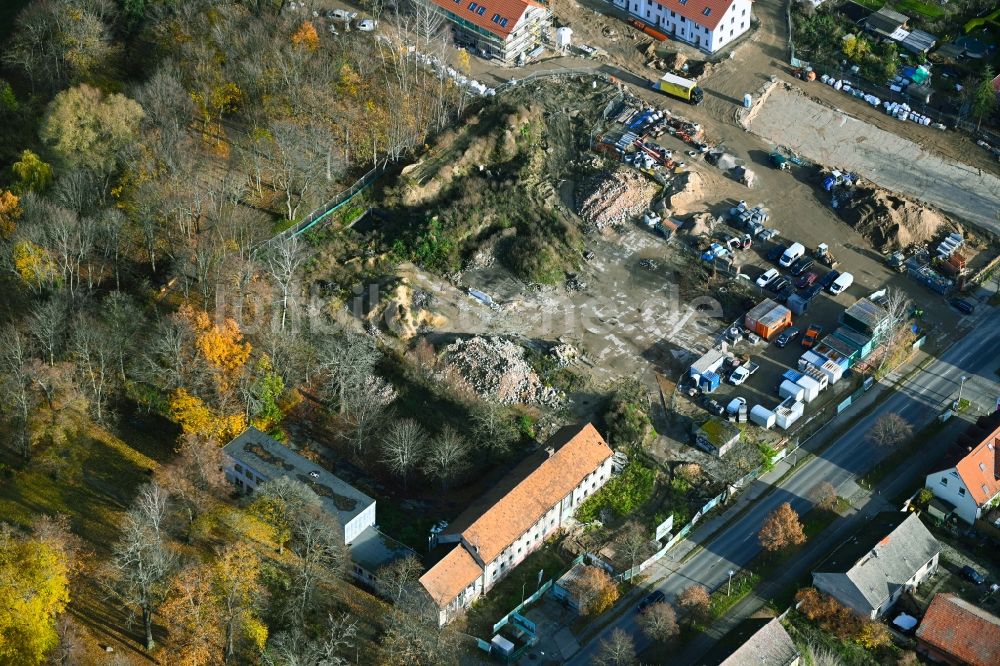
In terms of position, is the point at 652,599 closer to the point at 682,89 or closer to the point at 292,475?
the point at 292,475

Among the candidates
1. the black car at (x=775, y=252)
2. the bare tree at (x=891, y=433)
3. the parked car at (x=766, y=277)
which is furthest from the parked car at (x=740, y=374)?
the black car at (x=775, y=252)

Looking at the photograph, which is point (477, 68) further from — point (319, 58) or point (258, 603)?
point (258, 603)

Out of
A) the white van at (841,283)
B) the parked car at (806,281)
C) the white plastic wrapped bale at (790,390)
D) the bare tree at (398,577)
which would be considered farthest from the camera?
the parked car at (806,281)

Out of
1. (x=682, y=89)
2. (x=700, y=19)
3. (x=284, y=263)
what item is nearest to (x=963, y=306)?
(x=682, y=89)

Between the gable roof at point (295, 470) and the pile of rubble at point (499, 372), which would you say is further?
the pile of rubble at point (499, 372)

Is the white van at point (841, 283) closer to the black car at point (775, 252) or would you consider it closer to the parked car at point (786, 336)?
the black car at point (775, 252)

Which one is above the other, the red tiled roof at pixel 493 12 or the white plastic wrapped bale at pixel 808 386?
the red tiled roof at pixel 493 12

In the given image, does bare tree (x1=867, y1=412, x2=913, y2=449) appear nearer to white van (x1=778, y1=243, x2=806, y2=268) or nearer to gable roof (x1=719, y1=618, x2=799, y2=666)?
white van (x1=778, y1=243, x2=806, y2=268)

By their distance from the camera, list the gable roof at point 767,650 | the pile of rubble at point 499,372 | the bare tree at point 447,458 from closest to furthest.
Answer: the gable roof at point 767,650 → the bare tree at point 447,458 → the pile of rubble at point 499,372
